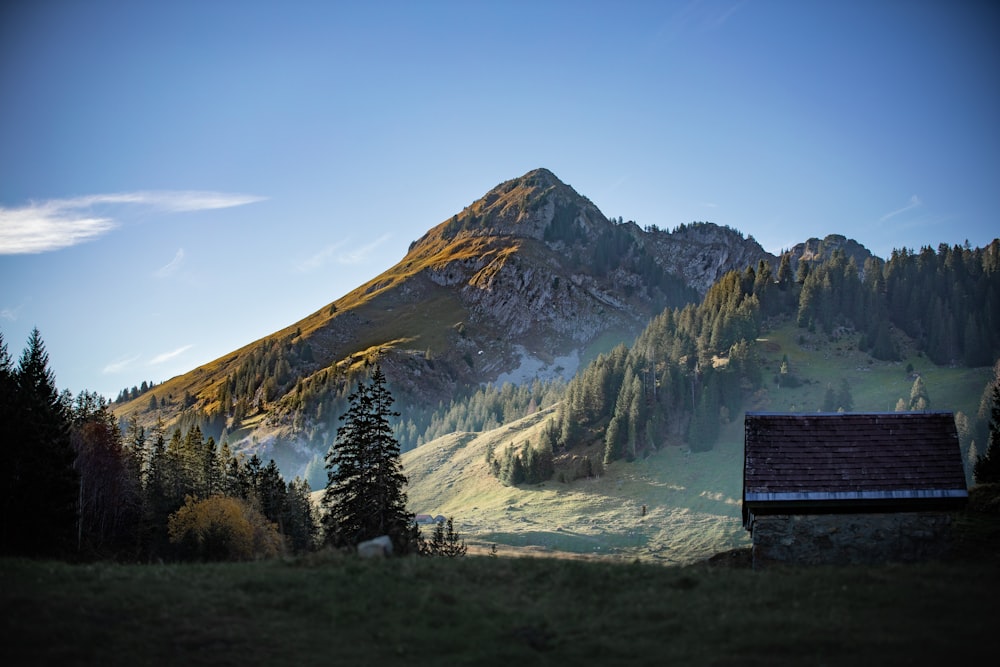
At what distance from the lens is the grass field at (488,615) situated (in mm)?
17062

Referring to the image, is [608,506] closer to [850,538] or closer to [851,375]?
[851,375]

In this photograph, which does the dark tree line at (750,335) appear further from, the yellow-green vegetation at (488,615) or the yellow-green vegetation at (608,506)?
the yellow-green vegetation at (488,615)

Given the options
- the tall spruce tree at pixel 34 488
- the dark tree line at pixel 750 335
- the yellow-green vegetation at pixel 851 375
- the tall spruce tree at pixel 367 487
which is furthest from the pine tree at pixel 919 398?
the tall spruce tree at pixel 34 488

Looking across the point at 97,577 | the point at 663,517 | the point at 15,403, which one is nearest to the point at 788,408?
the point at 663,517

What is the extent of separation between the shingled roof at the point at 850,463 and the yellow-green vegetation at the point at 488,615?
688 cm

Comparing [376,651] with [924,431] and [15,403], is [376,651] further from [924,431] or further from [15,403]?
[15,403]

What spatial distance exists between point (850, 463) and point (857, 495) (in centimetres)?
148

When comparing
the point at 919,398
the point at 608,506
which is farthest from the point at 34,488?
the point at 919,398

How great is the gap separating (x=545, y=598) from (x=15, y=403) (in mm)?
35897

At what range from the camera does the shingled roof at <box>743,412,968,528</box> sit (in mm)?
30484

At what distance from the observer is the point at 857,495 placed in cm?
3041

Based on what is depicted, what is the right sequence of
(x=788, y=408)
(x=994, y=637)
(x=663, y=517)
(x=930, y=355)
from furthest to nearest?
(x=930, y=355) < (x=788, y=408) < (x=663, y=517) < (x=994, y=637)

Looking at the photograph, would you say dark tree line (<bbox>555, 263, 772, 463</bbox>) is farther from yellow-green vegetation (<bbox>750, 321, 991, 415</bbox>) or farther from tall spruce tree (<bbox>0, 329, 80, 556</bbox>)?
tall spruce tree (<bbox>0, 329, 80, 556</bbox>)

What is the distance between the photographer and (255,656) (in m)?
17.3
